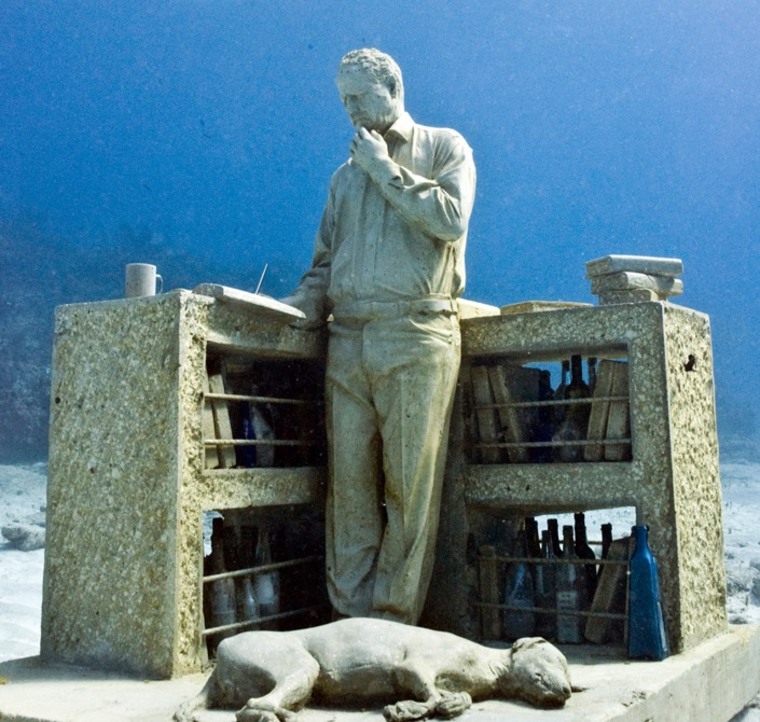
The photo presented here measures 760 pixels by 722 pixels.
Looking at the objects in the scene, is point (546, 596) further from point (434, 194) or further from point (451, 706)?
point (434, 194)

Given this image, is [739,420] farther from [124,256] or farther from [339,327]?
[339,327]

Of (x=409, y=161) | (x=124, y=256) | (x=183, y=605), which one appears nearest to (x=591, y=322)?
(x=409, y=161)

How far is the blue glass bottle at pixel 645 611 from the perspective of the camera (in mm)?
3980

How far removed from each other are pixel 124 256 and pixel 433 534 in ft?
126

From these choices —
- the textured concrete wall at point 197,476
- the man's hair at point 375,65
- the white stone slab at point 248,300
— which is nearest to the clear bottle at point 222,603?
the textured concrete wall at point 197,476

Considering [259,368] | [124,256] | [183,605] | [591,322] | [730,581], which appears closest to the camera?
[183,605]

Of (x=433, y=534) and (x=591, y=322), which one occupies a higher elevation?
(x=591, y=322)

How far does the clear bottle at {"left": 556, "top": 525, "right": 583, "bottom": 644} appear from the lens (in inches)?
174

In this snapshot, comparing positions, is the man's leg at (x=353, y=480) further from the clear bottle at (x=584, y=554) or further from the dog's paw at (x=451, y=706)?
the dog's paw at (x=451, y=706)

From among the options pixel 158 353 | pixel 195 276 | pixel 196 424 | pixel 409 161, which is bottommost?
pixel 196 424

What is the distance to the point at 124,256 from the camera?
4097cm

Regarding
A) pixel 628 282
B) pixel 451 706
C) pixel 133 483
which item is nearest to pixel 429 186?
pixel 628 282

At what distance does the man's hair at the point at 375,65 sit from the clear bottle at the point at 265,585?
224 cm

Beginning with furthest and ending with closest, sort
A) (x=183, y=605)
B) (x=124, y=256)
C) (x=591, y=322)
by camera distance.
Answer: (x=124, y=256)
(x=591, y=322)
(x=183, y=605)
